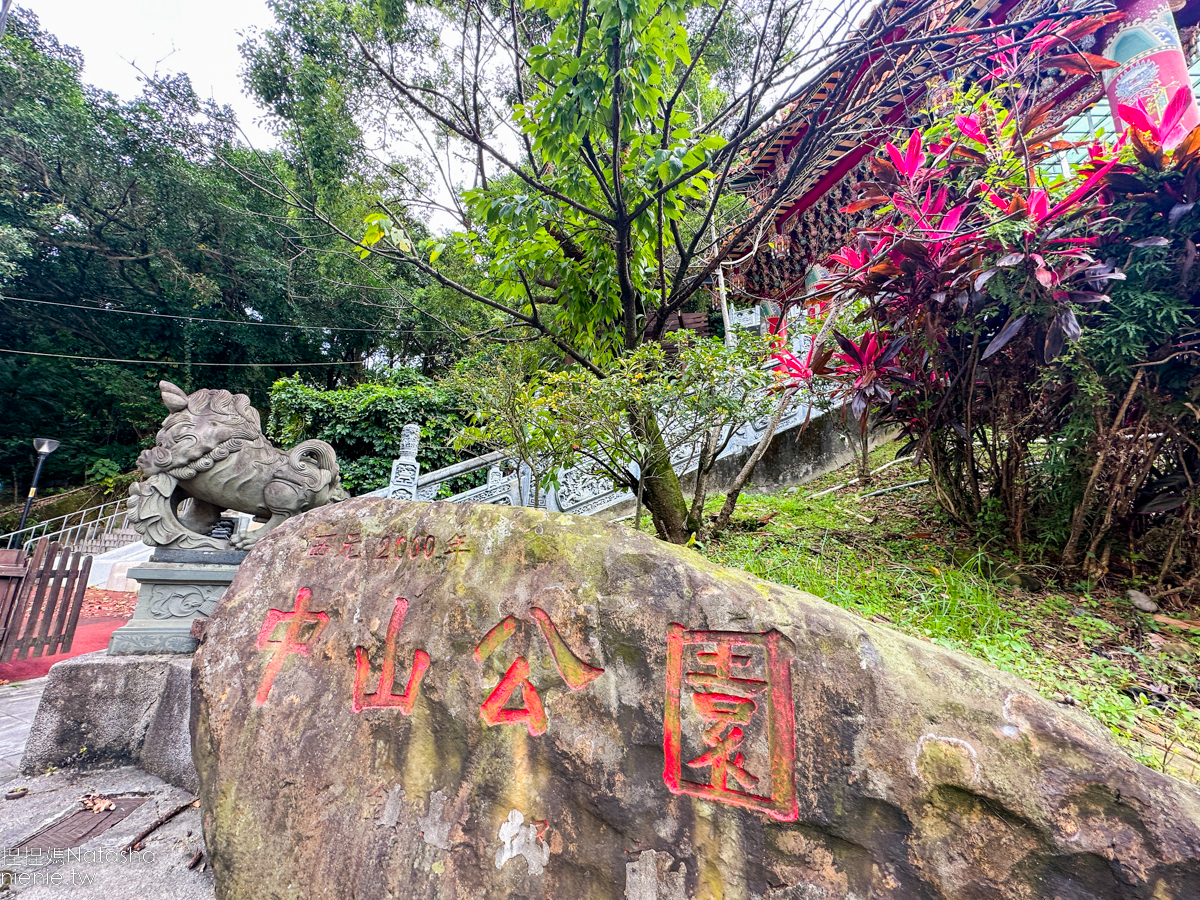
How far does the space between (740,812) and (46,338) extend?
20.7 meters

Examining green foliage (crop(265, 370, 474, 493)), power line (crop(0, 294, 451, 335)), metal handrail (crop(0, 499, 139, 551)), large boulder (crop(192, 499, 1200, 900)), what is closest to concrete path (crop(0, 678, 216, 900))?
large boulder (crop(192, 499, 1200, 900))

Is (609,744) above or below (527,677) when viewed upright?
below

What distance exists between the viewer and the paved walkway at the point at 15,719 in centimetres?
281

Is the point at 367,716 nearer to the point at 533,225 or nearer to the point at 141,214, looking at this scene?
the point at 533,225

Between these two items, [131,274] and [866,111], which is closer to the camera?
[866,111]

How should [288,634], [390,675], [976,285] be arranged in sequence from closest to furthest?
[390,675] < [288,634] < [976,285]

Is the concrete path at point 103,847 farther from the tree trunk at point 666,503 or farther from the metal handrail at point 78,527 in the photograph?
the metal handrail at point 78,527

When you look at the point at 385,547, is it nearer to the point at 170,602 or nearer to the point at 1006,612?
the point at 170,602

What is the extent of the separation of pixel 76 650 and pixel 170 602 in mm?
3449

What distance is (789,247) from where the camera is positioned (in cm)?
847

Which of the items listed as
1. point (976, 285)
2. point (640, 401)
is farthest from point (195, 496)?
point (976, 285)

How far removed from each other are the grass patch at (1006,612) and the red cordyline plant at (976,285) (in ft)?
1.26

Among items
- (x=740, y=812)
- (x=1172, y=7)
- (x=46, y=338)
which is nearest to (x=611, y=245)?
(x=740, y=812)

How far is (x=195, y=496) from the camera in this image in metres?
3.06
